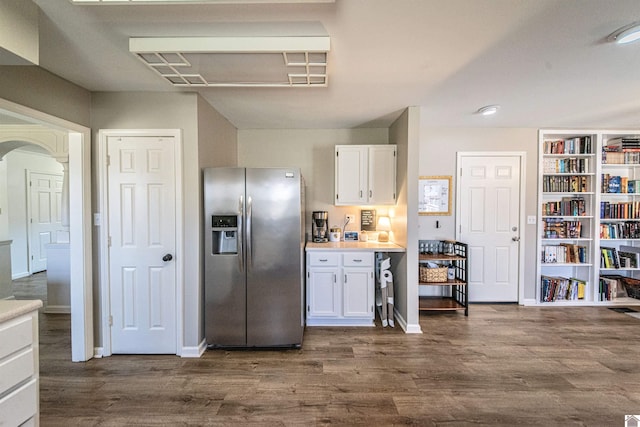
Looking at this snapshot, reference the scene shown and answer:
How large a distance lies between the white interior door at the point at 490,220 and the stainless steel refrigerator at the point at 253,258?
262 centimetres

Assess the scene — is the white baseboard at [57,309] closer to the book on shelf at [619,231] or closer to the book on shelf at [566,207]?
the book on shelf at [566,207]

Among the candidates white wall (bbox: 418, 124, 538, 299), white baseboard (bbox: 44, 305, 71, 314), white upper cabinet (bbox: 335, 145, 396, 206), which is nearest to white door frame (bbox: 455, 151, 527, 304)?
white wall (bbox: 418, 124, 538, 299)

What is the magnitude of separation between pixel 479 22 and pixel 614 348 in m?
3.35

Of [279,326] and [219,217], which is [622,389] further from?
[219,217]

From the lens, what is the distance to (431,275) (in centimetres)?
359

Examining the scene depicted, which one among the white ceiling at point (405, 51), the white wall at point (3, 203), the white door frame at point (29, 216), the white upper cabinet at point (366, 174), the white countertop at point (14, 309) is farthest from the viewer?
the white door frame at point (29, 216)

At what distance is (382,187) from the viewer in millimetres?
3494

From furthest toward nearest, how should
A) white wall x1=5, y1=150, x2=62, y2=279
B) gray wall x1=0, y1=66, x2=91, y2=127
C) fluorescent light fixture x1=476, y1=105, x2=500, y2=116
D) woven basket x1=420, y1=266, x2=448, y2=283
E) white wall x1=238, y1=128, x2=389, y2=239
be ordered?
white wall x1=5, y1=150, x2=62, y2=279 → white wall x1=238, y1=128, x2=389, y2=239 → woven basket x1=420, y1=266, x2=448, y2=283 → fluorescent light fixture x1=476, y1=105, x2=500, y2=116 → gray wall x1=0, y1=66, x2=91, y2=127

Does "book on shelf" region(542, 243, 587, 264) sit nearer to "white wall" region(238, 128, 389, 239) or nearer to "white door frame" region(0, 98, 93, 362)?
"white wall" region(238, 128, 389, 239)

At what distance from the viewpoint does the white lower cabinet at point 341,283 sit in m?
3.20

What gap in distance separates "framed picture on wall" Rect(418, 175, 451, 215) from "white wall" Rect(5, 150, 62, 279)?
288 inches

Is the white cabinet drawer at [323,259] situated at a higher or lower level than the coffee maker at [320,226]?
lower

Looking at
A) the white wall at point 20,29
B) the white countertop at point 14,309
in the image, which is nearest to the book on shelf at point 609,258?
the white countertop at point 14,309

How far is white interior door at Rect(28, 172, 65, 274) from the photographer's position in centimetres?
557
